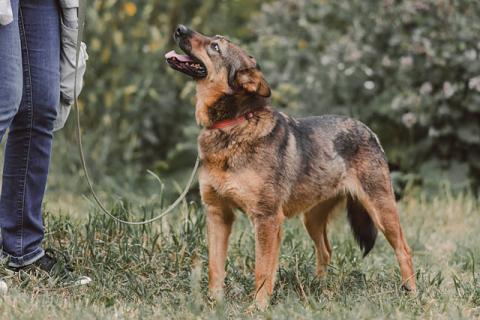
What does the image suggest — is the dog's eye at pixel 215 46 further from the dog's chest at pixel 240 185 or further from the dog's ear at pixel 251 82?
the dog's chest at pixel 240 185

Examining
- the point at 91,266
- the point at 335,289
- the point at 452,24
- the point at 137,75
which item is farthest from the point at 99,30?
the point at 335,289

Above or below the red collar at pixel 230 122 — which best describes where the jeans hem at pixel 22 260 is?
below

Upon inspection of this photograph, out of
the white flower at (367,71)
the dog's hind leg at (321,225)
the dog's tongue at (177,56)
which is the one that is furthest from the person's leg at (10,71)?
the white flower at (367,71)

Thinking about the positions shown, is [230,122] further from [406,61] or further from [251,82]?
[406,61]

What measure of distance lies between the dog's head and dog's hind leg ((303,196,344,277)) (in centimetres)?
102

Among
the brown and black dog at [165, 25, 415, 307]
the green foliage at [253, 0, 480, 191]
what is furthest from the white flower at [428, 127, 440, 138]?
the brown and black dog at [165, 25, 415, 307]

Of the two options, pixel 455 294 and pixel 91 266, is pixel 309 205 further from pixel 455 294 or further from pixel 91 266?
pixel 91 266

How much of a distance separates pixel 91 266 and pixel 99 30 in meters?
3.84

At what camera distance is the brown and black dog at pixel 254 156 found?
407cm

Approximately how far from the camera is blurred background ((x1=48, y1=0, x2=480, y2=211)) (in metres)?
7.16

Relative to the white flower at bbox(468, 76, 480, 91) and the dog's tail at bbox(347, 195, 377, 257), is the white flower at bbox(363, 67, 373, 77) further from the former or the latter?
the dog's tail at bbox(347, 195, 377, 257)

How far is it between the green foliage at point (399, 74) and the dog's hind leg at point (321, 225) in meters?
2.44

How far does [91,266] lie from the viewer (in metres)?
4.43

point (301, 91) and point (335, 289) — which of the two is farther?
point (301, 91)
